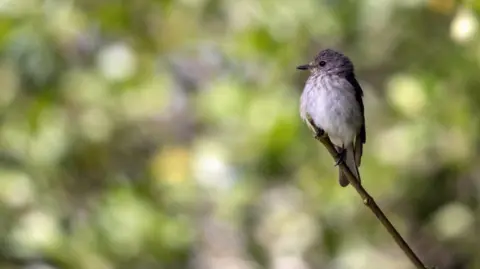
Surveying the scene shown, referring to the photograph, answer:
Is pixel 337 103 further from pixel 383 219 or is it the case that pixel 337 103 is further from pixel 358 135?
pixel 383 219

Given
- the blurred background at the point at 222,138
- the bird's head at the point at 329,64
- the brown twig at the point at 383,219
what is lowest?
Answer: the brown twig at the point at 383,219

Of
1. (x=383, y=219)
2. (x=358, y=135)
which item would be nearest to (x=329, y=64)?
(x=358, y=135)

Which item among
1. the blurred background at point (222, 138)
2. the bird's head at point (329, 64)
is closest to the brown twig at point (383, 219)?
the bird's head at point (329, 64)

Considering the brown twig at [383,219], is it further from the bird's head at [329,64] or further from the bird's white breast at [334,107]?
the bird's head at [329,64]

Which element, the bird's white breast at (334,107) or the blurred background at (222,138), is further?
the blurred background at (222,138)

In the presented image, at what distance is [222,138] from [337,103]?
2.59 m

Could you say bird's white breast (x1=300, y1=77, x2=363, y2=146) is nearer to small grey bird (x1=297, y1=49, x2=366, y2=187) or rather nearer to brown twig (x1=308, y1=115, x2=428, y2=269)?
small grey bird (x1=297, y1=49, x2=366, y2=187)

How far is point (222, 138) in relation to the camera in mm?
5523

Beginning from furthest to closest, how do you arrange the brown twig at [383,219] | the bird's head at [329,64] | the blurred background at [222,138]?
the blurred background at [222,138], the bird's head at [329,64], the brown twig at [383,219]

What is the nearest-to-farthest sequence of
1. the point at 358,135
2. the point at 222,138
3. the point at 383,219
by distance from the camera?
the point at 383,219, the point at 358,135, the point at 222,138

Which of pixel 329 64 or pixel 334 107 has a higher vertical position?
pixel 329 64

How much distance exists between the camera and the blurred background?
5.09 meters

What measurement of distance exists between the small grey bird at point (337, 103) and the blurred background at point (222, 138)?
68.3 inches

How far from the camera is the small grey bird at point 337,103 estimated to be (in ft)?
9.43
